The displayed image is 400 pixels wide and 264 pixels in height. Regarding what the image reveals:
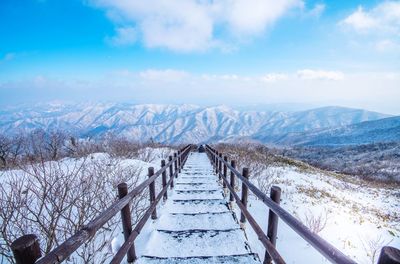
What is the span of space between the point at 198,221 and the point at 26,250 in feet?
11.5

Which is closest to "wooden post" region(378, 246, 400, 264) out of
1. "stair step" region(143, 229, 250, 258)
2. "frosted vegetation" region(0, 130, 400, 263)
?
"stair step" region(143, 229, 250, 258)

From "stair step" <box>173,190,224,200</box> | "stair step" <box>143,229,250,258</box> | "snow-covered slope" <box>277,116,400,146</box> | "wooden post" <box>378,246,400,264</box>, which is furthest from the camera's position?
"snow-covered slope" <box>277,116,400,146</box>

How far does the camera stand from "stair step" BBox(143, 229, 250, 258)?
136 inches

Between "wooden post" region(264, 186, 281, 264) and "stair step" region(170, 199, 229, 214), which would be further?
"stair step" region(170, 199, 229, 214)

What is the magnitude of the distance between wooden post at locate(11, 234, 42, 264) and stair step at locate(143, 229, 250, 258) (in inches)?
88.8

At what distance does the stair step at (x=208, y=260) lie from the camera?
3113 millimetres

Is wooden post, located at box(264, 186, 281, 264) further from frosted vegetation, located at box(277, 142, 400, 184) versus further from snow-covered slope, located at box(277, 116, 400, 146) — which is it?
snow-covered slope, located at box(277, 116, 400, 146)

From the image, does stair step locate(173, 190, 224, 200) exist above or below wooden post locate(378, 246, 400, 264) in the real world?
below

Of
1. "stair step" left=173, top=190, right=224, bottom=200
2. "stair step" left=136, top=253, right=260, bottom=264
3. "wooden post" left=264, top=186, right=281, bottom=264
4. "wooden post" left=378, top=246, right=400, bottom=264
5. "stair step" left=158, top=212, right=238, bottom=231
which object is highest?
"wooden post" left=378, top=246, right=400, bottom=264

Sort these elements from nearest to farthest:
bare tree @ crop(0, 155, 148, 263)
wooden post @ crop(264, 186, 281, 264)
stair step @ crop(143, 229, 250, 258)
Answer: wooden post @ crop(264, 186, 281, 264), stair step @ crop(143, 229, 250, 258), bare tree @ crop(0, 155, 148, 263)

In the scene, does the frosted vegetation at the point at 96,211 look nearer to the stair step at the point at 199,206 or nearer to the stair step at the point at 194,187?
the stair step at the point at 199,206

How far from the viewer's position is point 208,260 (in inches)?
124

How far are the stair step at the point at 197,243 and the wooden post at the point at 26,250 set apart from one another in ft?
7.40

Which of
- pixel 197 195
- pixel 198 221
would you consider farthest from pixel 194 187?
pixel 198 221
